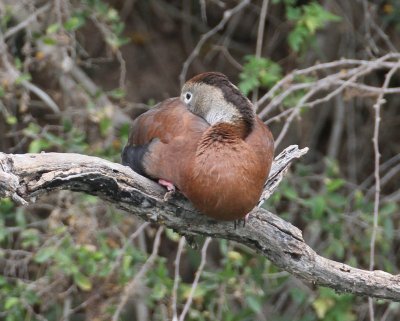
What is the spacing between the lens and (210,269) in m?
5.11

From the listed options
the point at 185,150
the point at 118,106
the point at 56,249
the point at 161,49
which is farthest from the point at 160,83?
the point at 185,150

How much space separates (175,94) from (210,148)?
311 cm

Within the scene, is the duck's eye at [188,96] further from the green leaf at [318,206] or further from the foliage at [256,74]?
the green leaf at [318,206]

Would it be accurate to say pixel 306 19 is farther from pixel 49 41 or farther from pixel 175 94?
pixel 175 94

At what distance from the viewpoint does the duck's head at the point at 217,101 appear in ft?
Result: 9.50

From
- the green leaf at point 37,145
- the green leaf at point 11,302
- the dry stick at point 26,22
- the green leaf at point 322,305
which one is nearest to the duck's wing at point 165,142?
the green leaf at point 37,145

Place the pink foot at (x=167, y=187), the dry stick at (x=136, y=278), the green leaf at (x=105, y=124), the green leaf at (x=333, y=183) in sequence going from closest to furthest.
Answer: the pink foot at (x=167, y=187) < the dry stick at (x=136, y=278) < the green leaf at (x=333, y=183) < the green leaf at (x=105, y=124)

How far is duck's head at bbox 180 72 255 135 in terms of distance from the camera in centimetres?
290

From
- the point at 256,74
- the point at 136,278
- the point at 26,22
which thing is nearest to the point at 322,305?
the point at 136,278

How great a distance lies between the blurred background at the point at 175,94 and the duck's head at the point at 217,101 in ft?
2.04

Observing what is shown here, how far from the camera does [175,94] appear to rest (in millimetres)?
5859

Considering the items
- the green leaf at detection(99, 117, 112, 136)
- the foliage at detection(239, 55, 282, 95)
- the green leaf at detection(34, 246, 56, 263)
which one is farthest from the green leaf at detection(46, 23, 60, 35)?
the green leaf at detection(34, 246, 56, 263)

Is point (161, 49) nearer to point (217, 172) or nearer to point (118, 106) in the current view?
point (118, 106)

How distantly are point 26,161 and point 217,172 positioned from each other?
1.98 feet
